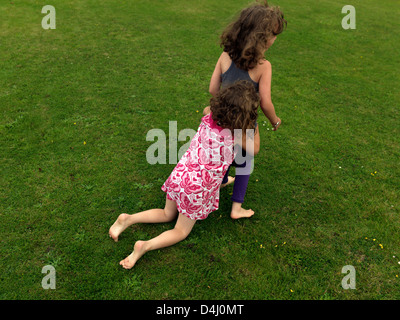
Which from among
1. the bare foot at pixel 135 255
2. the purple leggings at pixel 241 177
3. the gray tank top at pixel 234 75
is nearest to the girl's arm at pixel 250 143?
the purple leggings at pixel 241 177

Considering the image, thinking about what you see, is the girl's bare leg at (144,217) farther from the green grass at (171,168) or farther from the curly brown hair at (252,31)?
the curly brown hair at (252,31)

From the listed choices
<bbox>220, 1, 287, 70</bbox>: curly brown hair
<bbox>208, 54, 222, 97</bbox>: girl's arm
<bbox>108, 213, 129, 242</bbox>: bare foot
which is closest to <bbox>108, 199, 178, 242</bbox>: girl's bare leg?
<bbox>108, 213, 129, 242</bbox>: bare foot

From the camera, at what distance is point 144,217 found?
3.06 meters

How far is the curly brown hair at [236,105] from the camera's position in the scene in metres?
2.48

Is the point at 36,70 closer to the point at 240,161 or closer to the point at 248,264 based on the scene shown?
the point at 240,161

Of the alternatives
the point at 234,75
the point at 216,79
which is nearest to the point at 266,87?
the point at 234,75

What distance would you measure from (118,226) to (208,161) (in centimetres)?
109

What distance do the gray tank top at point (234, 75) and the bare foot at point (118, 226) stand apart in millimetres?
1519

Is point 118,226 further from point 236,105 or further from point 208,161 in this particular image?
point 236,105

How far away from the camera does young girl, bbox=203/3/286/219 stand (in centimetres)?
238

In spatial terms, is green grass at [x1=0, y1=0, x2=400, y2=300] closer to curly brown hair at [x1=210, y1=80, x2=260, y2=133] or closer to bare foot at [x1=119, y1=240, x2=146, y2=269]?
bare foot at [x1=119, y1=240, x2=146, y2=269]

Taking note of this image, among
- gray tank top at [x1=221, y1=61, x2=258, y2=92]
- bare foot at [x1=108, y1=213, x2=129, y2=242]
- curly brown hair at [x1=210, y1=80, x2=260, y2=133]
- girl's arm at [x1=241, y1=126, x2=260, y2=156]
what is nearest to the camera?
curly brown hair at [x1=210, y1=80, x2=260, y2=133]

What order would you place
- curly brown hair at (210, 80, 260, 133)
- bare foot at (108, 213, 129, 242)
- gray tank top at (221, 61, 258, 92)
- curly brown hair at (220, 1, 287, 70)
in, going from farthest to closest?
1. bare foot at (108, 213, 129, 242)
2. gray tank top at (221, 61, 258, 92)
3. curly brown hair at (210, 80, 260, 133)
4. curly brown hair at (220, 1, 287, 70)

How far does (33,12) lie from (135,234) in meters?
7.66
